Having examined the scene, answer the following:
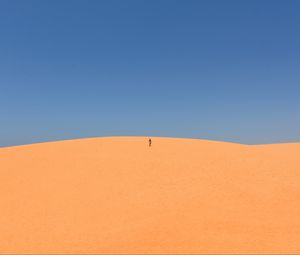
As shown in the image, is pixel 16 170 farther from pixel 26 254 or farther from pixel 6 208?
pixel 26 254

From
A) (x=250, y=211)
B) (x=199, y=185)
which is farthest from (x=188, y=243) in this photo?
(x=199, y=185)

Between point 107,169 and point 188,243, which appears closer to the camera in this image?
point 188,243

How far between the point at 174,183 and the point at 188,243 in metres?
6.95

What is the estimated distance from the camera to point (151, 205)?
12867mm

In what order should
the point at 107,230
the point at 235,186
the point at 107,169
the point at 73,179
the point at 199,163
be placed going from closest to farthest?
the point at 107,230
the point at 235,186
the point at 73,179
the point at 107,169
the point at 199,163

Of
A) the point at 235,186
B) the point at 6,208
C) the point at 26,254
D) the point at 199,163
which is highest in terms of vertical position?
the point at 199,163

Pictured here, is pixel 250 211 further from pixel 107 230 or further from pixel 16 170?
pixel 16 170

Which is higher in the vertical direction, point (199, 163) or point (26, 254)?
point (199, 163)

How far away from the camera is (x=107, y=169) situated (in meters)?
18.9

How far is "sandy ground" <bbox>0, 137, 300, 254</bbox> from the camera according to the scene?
9.40 m

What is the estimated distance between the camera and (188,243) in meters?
9.09

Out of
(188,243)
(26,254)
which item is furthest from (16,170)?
(188,243)

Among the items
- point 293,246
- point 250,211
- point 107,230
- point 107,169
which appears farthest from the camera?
point 107,169

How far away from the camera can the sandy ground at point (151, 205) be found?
30.8 ft
